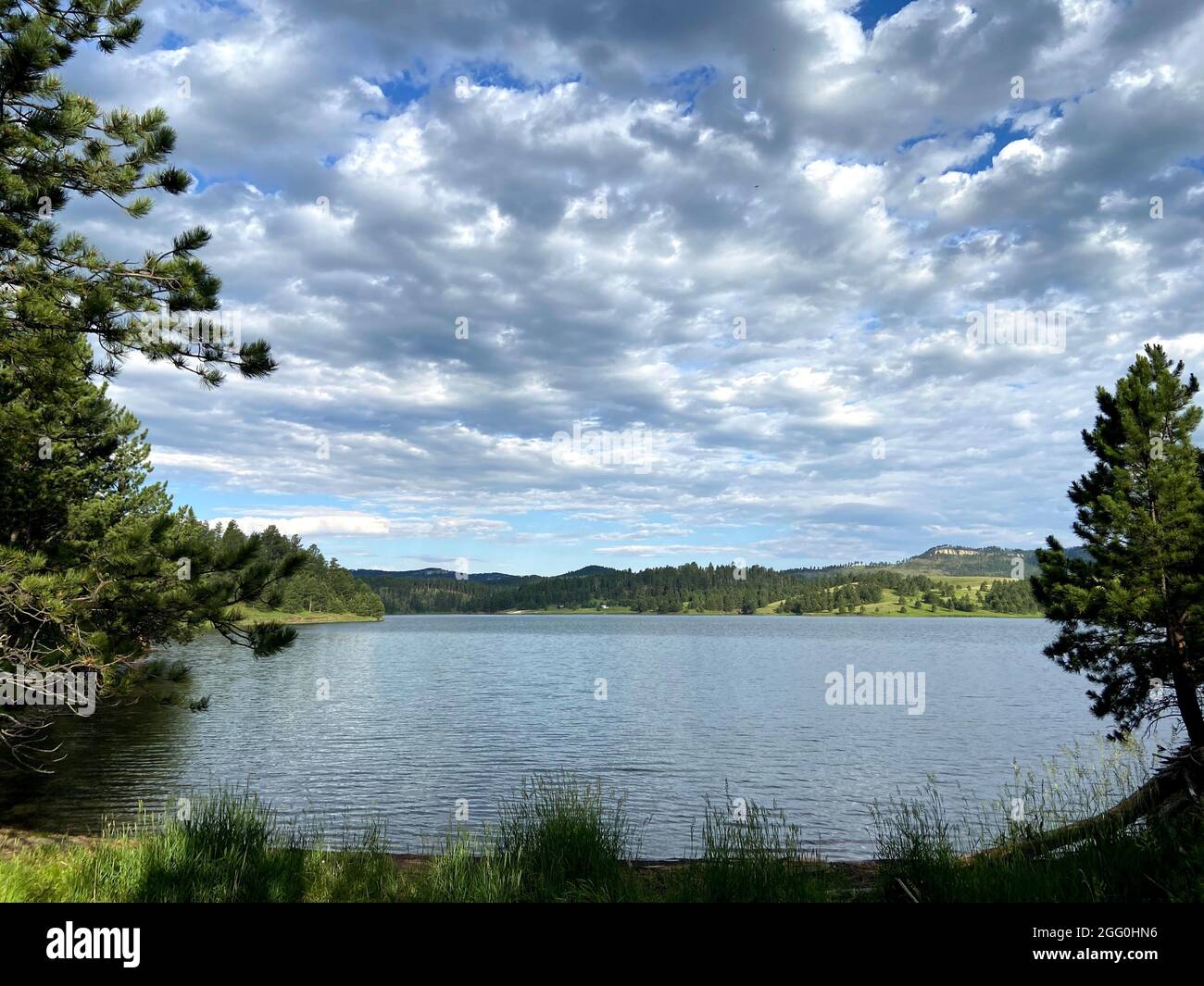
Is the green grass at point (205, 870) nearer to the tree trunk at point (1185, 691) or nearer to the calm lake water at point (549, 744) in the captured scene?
the calm lake water at point (549, 744)

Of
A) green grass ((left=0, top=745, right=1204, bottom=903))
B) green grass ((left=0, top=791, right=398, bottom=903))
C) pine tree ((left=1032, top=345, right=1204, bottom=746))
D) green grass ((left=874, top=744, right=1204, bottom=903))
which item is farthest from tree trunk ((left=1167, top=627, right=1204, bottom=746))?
green grass ((left=0, top=791, right=398, bottom=903))

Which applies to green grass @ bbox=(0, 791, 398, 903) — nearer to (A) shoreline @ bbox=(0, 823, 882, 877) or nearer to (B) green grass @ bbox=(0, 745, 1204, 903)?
(B) green grass @ bbox=(0, 745, 1204, 903)

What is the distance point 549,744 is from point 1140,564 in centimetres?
2540

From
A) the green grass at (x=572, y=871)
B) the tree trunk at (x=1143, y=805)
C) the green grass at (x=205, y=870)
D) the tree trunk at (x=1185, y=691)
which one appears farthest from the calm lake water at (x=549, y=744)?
the tree trunk at (x=1143, y=805)

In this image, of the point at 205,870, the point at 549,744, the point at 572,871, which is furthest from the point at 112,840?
the point at 549,744

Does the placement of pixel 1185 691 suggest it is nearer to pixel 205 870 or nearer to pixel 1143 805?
pixel 1143 805

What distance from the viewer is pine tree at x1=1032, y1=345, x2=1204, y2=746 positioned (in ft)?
54.4

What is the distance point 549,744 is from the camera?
3434 cm

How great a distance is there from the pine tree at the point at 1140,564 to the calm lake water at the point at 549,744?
783 centimetres

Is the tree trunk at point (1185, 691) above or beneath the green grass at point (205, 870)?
above

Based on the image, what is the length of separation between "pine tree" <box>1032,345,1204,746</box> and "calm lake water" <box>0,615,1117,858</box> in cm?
783

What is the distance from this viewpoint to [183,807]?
1416 cm

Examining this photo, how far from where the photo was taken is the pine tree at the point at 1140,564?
54.4 feet
